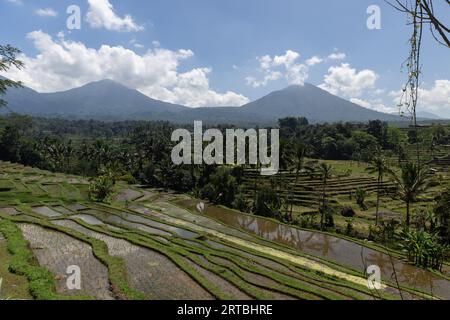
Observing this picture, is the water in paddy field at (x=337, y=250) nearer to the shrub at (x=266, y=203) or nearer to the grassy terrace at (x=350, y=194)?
the shrub at (x=266, y=203)

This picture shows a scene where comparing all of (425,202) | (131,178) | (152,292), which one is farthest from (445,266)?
(131,178)

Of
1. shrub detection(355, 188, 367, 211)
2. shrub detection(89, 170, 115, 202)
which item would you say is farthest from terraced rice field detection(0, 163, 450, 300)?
shrub detection(355, 188, 367, 211)

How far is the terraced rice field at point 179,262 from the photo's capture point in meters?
12.0

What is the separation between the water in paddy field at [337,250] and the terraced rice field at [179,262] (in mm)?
72

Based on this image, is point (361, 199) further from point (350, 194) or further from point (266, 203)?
point (266, 203)

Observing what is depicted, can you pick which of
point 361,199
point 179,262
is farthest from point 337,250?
point 361,199

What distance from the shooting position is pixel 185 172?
2130 inches

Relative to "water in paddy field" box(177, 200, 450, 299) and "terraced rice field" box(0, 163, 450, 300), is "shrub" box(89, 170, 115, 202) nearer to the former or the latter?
"terraced rice field" box(0, 163, 450, 300)

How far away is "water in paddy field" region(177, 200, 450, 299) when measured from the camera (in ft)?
55.7

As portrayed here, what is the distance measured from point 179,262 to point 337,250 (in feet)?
41.7

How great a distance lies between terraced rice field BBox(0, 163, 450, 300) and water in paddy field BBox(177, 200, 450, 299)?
7 centimetres

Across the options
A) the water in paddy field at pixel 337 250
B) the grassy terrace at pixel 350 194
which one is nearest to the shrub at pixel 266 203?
the grassy terrace at pixel 350 194

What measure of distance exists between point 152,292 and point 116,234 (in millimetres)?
9114

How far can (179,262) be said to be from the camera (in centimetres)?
1531
